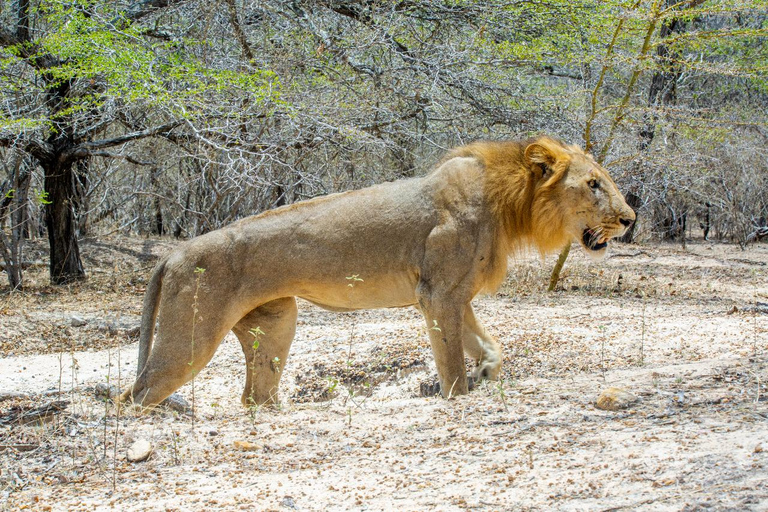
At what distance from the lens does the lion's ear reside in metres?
6.05

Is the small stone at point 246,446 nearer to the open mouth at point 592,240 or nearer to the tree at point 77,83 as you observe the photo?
the open mouth at point 592,240

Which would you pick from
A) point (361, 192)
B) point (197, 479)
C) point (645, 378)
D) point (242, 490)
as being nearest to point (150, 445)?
point (197, 479)

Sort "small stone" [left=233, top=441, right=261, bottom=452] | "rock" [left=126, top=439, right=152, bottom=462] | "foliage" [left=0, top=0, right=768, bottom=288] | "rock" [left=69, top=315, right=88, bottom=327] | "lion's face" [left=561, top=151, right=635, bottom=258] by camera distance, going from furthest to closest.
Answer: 1. "foliage" [left=0, top=0, right=768, bottom=288]
2. "rock" [left=69, top=315, right=88, bottom=327]
3. "lion's face" [left=561, top=151, right=635, bottom=258]
4. "small stone" [left=233, top=441, right=261, bottom=452]
5. "rock" [left=126, top=439, right=152, bottom=462]

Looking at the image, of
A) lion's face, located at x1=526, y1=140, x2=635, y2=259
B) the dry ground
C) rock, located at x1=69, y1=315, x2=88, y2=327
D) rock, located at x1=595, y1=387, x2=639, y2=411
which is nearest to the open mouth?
lion's face, located at x1=526, y1=140, x2=635, y2=259

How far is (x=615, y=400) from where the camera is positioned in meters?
4.39

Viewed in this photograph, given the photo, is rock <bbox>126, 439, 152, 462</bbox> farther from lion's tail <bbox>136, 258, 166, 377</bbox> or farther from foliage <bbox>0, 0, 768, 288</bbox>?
foliage <bbox>0, 0, 768, 288</bbox>

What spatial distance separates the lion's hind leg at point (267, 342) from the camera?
20.7ft

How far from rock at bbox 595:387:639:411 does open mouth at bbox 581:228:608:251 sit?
1790mm

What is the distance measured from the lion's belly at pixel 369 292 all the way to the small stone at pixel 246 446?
1803 millimetres

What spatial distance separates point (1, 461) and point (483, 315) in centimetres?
608

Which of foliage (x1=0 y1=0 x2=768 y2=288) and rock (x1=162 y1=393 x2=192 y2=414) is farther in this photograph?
foliage (x1=0 y1=0 x2=768 y2=288)

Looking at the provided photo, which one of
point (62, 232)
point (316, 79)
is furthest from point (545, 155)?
point (62, 232)

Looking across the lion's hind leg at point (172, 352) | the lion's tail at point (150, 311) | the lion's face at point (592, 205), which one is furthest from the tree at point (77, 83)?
the lion's face at point (592, 205)

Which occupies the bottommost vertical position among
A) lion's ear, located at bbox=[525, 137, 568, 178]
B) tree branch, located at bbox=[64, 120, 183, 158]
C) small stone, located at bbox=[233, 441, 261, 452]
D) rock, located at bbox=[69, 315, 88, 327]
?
rock, located at bbox=[69, 315, 88, 327]
